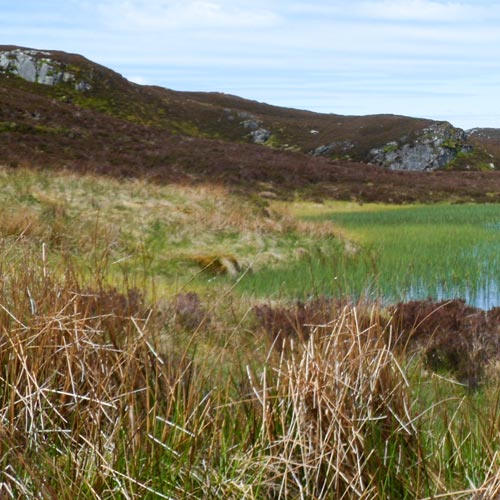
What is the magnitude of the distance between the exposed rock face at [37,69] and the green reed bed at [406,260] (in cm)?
4441

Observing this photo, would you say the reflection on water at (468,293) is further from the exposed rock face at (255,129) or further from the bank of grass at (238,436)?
the exposed rock face at (255,129)

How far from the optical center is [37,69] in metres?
64.4

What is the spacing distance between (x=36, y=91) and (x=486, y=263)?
5292 centimetres

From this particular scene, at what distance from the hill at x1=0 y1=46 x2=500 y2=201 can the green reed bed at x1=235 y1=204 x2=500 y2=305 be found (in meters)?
8.63

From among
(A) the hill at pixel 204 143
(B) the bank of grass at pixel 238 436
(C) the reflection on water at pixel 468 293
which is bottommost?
(C) the reflection on water at pixel 468 293

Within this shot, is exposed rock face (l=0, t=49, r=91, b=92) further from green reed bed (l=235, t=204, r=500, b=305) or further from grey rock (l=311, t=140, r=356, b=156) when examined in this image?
green reed bed (l=235, t=204, r=500, b=305)

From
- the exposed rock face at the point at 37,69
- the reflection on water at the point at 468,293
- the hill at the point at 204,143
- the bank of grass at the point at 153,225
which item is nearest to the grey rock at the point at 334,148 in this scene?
the hill at the point at 204,143

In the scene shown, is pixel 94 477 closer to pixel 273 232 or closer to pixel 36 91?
pixel 273 232

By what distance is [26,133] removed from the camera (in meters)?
31.4

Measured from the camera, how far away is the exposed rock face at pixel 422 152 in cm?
5991

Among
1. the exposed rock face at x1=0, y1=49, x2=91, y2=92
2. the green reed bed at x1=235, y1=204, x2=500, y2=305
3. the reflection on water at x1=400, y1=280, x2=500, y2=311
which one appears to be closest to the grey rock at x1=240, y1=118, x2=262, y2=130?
the exposed rock face at x1=0, y1=49, x2=91, y2=92

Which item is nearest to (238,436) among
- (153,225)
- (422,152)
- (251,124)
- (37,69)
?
(153,225)

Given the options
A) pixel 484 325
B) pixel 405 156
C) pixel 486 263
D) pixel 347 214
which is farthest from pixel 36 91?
pixel 484 325

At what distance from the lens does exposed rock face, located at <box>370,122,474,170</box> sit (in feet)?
197
